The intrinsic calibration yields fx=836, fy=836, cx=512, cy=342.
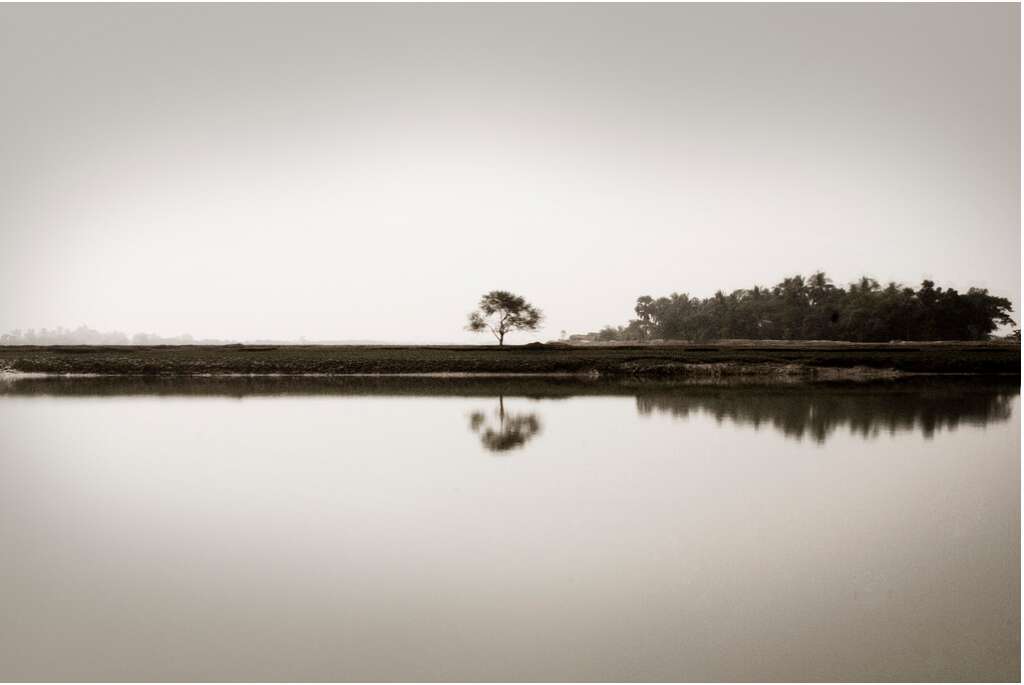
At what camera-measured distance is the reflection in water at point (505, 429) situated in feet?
61.9

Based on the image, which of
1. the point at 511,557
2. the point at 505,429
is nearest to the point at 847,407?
the point at 505,429

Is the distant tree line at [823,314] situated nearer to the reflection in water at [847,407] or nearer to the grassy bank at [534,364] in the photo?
the grassy bank at [534,364]

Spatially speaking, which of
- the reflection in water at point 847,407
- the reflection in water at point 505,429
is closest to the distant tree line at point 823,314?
the reflection in water at point 847,407

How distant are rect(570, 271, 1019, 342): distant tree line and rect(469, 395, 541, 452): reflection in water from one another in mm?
76517

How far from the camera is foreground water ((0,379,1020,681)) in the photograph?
659 cm

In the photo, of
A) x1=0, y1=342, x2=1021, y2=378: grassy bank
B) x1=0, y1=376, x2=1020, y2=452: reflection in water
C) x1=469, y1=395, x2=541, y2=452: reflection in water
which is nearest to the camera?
x1=469, y1=395, x2=541, y2=452: reflection in water

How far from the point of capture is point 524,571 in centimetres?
870

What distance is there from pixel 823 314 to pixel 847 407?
76541mm

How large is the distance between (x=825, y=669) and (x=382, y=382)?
4220cm

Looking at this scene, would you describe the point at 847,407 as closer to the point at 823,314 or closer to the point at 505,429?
the point at 505,429

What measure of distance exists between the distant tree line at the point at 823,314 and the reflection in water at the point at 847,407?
177 feet

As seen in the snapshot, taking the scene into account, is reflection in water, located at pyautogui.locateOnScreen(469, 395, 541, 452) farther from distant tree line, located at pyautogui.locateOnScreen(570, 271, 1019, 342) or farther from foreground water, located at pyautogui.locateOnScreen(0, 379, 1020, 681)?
distant tree line, located at pyautogui.locateOnScreen(570, 271, 1019, 342)

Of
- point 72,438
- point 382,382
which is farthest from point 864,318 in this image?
point 72,438

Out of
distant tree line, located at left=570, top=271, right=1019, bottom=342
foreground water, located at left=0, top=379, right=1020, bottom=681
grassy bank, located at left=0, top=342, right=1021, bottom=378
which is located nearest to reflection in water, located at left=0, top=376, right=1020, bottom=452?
foreground water, located at left=0, top=379, right=1020, bottom=681
